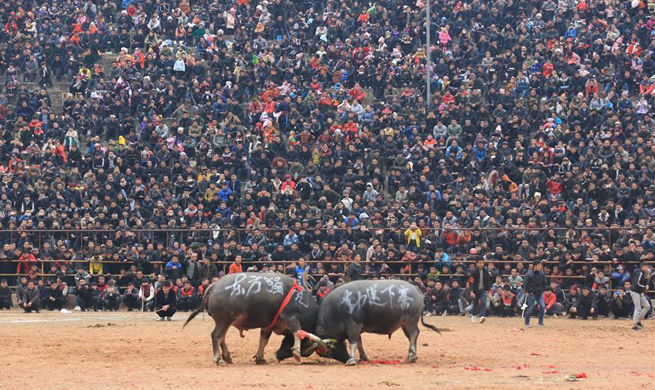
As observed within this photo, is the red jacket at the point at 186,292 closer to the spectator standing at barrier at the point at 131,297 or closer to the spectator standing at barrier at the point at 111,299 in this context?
the spectator standing at barrier at the point at 131,297

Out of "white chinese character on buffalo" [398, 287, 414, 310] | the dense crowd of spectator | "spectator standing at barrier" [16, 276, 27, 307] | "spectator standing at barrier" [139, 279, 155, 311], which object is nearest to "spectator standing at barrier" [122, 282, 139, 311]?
the dense crowd of spectator

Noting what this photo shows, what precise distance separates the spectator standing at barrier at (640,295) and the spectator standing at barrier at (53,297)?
18.1 m

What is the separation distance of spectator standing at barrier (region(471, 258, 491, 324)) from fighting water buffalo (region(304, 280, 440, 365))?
10052 millimetres

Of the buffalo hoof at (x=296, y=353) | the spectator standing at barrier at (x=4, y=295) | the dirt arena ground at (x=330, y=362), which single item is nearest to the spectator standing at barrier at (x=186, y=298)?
the dirt arena ground at (x=330, y=362)

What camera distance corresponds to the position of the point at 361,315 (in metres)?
21.9

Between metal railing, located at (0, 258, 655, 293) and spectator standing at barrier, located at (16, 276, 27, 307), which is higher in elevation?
metal railing, located at (0, 258, 655, 293)

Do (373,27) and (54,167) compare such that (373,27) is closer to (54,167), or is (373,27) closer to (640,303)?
(54,167)

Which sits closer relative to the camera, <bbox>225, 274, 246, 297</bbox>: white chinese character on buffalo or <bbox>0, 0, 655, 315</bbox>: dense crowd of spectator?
<bbox>225, 274, 246, 297</bbox>: white chinese character on buffalo

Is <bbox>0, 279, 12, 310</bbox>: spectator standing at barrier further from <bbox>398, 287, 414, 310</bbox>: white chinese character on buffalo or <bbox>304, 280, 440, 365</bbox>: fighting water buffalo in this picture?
<bbox>398, 287, 414, 310</bbox>: white chinese character on buffalo

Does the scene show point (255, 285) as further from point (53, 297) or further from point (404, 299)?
point (53, 297)

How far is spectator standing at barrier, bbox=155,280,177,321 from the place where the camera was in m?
32.9

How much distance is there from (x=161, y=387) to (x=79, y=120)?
28.5 m

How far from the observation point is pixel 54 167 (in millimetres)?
43031

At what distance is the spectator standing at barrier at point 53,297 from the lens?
37.1 m
